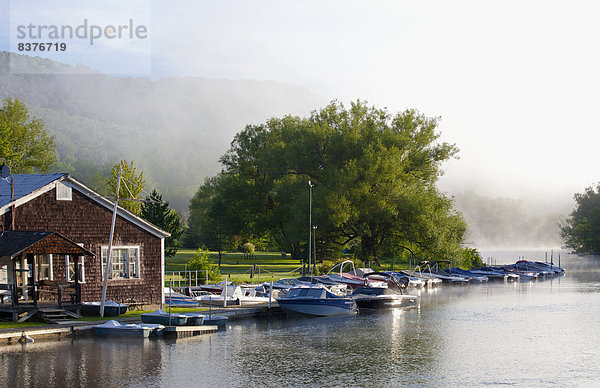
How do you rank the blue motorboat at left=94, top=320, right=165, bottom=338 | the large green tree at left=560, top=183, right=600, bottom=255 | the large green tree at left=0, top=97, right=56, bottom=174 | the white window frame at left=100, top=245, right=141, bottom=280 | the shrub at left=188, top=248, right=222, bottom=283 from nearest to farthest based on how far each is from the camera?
the blue motorboat at left=94, top=320, right=165, bottom=338 → the white window frame at left=100, top=245, right=141, bottom=280 → the shrub at left=188, top=248, right=222, bottom=283 → the large green tree at left=0, top=97, right=56, bottom=174 → the large green tree at left=560, top=183, right=600, bottom=255

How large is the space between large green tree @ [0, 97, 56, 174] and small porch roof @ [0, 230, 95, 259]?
58.8 metres

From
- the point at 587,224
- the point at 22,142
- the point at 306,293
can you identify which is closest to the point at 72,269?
the point at 306,293

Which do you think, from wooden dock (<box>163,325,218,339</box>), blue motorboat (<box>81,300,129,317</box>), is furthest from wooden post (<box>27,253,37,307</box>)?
wooden dock (<box>163,325,218,339</box>)

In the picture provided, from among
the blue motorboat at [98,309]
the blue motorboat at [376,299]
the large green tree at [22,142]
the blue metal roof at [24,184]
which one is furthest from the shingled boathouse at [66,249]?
the large green tree at [22,142]

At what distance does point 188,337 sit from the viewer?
3294 cm

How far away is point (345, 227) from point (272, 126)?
2267 centimetres

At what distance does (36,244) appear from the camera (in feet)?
105

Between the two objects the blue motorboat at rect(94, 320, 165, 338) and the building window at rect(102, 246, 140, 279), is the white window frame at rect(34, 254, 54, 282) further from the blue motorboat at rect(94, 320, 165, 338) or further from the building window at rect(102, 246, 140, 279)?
the blue motorboat at rect(94, 320, 165, 338)

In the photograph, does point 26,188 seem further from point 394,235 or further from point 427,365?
point 394,235

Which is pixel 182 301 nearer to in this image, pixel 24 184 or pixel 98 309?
pixel 98 309

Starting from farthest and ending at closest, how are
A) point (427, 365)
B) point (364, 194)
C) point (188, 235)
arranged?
point (188, 235), point (364, 194), point (427, 365)

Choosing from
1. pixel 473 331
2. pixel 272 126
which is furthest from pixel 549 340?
pixel 272 126

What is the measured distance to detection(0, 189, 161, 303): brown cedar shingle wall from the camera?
115 feet

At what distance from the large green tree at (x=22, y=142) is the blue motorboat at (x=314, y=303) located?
189ft
